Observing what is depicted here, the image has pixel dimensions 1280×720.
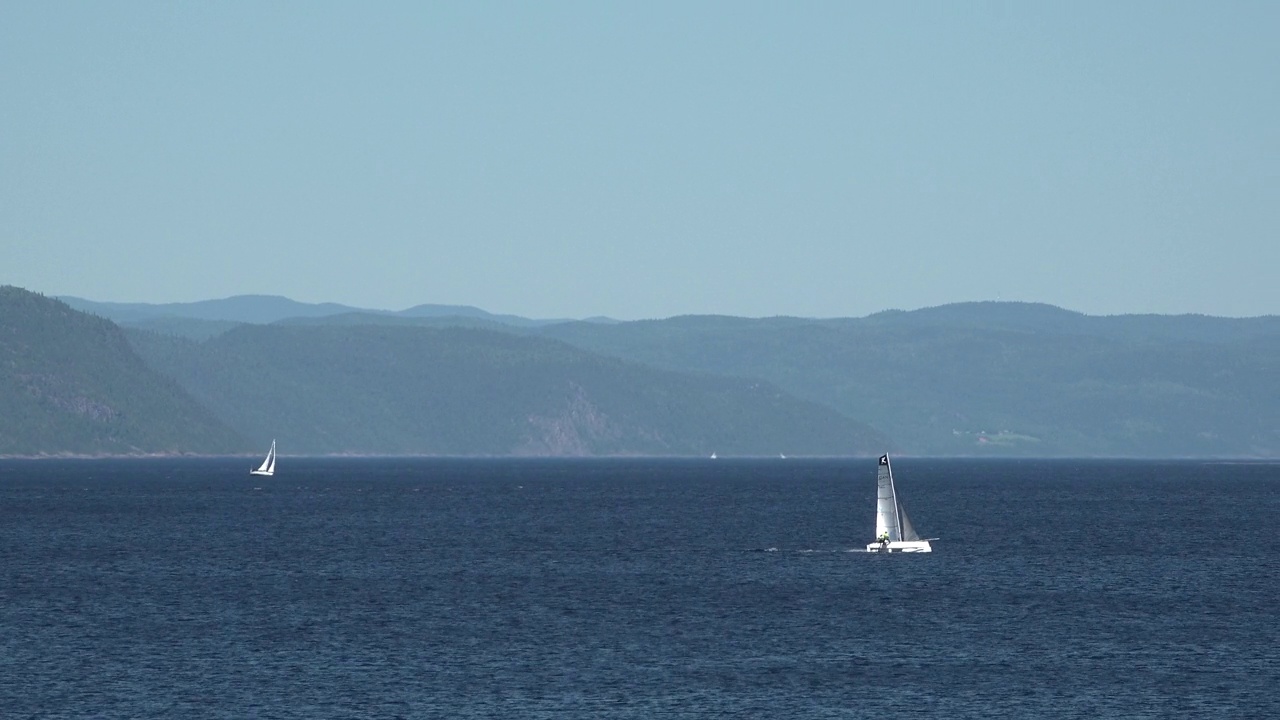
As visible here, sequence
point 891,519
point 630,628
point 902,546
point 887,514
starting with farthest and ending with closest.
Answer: point 891,519 < point 887,514 < point 902,546 < point 630,628

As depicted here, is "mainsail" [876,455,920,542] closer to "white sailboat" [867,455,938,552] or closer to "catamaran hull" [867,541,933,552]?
"white sailboat" [867,455,938,552]

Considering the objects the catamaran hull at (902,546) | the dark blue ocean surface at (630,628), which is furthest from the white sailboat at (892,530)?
the dark blue ocean surface at (630,628)

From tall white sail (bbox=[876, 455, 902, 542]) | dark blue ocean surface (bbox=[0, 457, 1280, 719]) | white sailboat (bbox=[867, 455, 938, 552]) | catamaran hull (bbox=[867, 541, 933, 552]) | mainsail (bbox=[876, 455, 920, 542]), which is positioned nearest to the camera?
dark blue ocean surface (bbox=[0, 457, 1280, 719])

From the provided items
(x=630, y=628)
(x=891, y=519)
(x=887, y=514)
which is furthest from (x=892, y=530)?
(x=630, y=628)

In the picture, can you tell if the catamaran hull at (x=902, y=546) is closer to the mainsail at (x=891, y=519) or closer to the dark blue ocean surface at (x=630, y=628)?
the mainsail at (x=891, y=519)

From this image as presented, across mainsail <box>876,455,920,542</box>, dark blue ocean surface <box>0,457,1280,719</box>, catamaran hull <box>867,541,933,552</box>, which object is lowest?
dark blue ocean surface <box>0,457,1280,719</box>

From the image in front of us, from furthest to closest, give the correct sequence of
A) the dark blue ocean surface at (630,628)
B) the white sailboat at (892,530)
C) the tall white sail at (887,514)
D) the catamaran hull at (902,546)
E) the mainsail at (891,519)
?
the catamaran hull at (902,546) → the white sailboat at (892,530) → the mainsail at (891,519) → the tall white sail at (887,514) → the dark blue ocean surface at (630,628)

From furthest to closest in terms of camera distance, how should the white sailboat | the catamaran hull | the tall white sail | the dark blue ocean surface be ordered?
the catamaran hull → the white sailboat → the tall white sail → the dark blue ocean surface

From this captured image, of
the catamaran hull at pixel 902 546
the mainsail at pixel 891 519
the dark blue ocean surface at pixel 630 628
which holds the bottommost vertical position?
the dark blue ocean surface at pixel 630 628

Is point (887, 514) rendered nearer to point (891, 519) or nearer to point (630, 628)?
point (891, 519)

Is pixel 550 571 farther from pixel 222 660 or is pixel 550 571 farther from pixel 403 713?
pixel 403 713

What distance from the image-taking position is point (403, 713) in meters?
72.5

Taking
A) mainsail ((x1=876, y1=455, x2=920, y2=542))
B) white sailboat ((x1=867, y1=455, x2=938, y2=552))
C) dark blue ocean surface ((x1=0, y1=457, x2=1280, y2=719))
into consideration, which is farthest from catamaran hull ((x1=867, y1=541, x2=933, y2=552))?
dark blue ocean surface ((x1=0, y1=457, x2=1280, y2=719))

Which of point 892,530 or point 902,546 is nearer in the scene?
point 902,546
